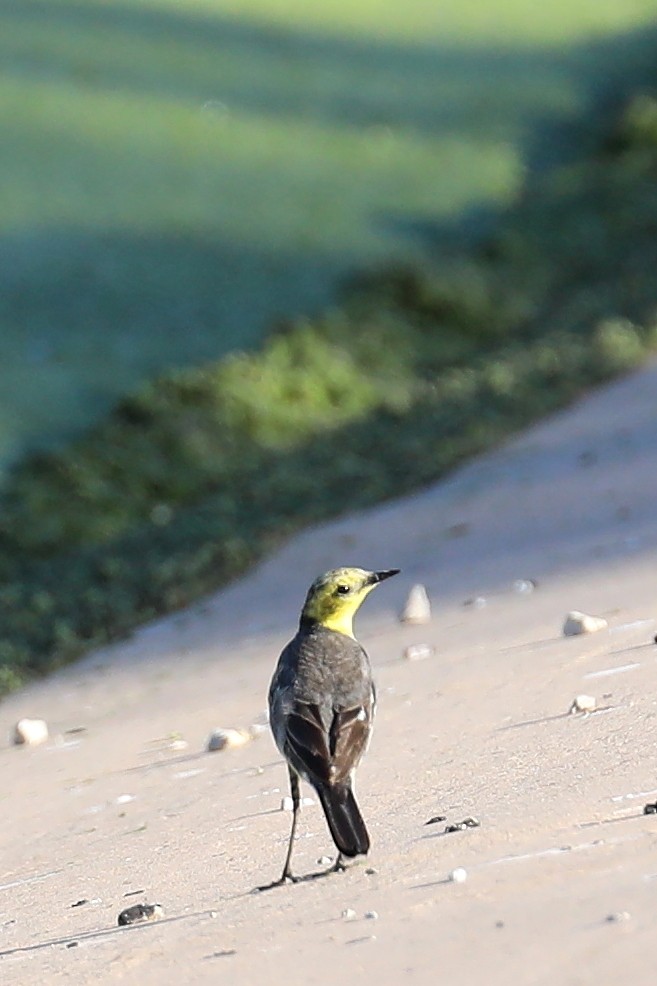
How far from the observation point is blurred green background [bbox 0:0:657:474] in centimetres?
1705

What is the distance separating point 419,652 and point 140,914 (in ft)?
10.5

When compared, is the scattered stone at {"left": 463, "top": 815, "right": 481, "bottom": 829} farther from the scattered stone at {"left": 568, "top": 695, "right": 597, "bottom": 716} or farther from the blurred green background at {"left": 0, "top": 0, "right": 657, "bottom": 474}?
the blurred green background at {"left": 0, "top": 0, "right": 657, "bottom": 474}

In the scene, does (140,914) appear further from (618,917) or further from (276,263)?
(276,263)

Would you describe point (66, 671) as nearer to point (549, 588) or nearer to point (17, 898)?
point (549, 588)

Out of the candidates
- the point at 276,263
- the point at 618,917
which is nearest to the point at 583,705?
the point at 618,917

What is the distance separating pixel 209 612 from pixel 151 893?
4.89 metres

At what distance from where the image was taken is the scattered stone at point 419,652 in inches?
301

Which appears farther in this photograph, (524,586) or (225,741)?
(524,586)

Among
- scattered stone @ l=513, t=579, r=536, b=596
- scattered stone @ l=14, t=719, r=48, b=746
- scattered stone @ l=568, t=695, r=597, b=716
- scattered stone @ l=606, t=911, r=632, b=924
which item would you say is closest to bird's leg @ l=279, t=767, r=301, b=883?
scattered stone @ l=606, t=911, r=632, b=924

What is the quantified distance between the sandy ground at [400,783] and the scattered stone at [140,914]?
39mm

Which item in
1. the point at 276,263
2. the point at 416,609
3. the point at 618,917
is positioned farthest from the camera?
the point at 276,263

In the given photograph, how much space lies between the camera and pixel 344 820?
14.4ft

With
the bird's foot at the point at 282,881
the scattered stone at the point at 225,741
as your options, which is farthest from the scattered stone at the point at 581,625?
the bird's foot at the point at 282,881

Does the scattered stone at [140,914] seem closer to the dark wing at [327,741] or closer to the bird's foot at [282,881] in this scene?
the bird's foot at [282,881]
